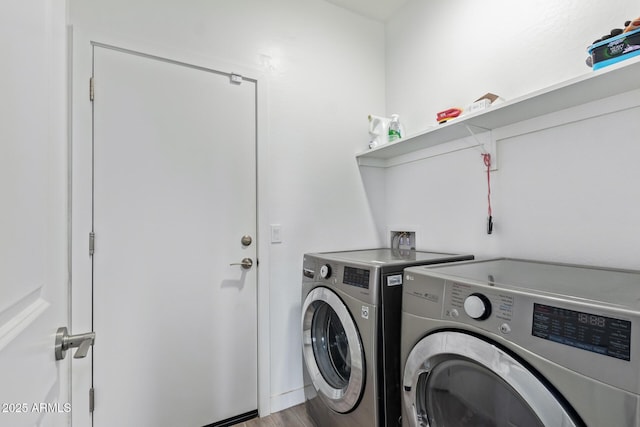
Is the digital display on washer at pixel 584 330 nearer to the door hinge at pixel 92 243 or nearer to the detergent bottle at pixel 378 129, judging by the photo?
the detergent bottle at pixel 378 129

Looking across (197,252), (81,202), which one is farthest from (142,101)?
(197,252)

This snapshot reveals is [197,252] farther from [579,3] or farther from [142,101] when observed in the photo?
[579,3]

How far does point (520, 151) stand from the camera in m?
1.50

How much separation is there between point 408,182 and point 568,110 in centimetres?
100

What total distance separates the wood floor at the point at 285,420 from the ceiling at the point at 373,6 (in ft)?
9.23

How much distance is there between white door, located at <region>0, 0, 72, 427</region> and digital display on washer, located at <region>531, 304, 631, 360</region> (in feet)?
3.29

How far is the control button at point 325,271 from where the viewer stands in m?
1.56

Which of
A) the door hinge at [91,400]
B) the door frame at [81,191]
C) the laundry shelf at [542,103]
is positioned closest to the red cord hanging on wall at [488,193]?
the laundry shelf at [542,103]

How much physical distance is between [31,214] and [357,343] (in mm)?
1205

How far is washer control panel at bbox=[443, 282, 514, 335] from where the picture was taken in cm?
81

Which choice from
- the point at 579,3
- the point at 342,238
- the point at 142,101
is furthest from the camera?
the point at 342,238

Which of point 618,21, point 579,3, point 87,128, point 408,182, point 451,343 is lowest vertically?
point 451,343

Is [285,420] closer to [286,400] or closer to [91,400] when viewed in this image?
[286,400]

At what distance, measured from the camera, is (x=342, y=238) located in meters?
2.17
